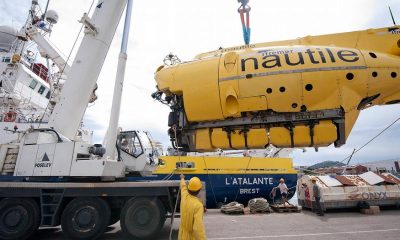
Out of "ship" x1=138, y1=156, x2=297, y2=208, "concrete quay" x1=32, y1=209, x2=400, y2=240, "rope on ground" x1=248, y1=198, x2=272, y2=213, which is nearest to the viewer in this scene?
"concrete quay" x1=32, y1=209, x2=400, y2=240

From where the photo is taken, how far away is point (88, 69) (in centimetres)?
696

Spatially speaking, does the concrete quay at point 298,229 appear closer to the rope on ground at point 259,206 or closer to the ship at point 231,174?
the rope on ground at point 259,206

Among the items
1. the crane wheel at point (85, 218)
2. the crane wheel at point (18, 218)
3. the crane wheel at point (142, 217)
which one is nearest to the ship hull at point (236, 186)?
the crane wheel at point (142, 217)

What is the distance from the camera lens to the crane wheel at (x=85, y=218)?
634cm

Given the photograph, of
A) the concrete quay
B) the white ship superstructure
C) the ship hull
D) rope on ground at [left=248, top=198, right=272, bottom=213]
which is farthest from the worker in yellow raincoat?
the white ship superstructure

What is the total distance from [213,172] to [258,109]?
935 cm

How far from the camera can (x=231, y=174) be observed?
1276 centimetres

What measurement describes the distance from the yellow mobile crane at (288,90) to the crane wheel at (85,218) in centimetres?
408

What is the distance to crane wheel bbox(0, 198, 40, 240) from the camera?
20.6 ft

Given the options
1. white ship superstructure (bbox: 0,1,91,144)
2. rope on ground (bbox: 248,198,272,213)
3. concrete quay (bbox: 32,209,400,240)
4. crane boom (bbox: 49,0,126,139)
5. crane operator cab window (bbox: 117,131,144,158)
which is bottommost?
concrete quay (bbox: 32,209,400,240)

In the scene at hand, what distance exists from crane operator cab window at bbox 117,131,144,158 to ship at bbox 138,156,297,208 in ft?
9.78

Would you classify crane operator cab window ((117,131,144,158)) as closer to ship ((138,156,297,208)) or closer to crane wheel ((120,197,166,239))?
crane wheel ((120,197,166,239))

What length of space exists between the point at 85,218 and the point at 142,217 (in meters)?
1.45

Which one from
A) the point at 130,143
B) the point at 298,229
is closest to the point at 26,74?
the point at 130,143
